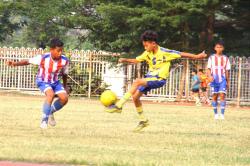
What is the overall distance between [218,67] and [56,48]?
22.1 ft

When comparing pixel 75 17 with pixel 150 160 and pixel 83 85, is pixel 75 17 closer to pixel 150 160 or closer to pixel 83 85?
pixel 83 85

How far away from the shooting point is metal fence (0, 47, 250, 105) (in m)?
36.3

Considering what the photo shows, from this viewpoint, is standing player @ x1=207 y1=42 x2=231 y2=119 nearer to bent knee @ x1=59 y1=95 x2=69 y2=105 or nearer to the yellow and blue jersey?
the yellow and blue jersey

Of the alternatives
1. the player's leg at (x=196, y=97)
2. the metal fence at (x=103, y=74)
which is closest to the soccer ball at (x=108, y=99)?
the player's leg at (x=196, y=97)

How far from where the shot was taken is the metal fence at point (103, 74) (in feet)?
119

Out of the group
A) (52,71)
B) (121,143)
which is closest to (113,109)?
(121,143)

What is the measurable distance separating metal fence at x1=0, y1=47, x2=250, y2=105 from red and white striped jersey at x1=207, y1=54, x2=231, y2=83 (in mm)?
15109

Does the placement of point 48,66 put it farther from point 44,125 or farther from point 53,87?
point 44,125

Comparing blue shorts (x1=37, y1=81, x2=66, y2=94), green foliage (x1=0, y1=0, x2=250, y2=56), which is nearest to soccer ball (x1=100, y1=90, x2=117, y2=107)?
blue shorts (x1=37, y1=81, x2=66, y2=94)

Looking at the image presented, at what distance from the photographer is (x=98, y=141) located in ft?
40.7

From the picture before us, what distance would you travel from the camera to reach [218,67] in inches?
809

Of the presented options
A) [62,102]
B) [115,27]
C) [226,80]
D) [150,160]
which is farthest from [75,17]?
[150,160]

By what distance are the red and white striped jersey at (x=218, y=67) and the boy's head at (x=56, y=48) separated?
6.54 metres

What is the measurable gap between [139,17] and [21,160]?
84.0ft
